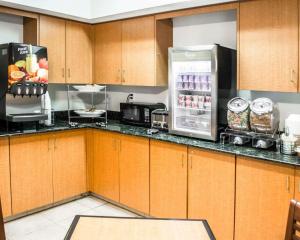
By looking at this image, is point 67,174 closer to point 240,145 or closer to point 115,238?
point 240,145

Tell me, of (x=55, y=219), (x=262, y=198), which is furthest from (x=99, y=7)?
(x=262, y=198)

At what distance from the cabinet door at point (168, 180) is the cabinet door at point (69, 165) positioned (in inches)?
43.1

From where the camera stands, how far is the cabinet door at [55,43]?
13.0ft

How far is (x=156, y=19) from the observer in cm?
372

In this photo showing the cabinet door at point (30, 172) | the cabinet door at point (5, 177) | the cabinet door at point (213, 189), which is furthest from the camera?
the cabinet door at point (30, 172)

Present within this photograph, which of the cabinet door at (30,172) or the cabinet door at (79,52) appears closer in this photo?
the cabinet door at (30,172)

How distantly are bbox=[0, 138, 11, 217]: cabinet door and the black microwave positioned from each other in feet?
4.66

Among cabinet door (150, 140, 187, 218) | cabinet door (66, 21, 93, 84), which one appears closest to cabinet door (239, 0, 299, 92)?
cabinet door (150, 140, 187, 218)

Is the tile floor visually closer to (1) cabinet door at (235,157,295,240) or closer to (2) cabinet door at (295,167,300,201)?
(1) cabinet door at (235,157,295,240)

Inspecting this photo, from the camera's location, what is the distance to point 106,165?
3971 millimetres

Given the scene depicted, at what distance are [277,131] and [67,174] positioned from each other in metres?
2.43

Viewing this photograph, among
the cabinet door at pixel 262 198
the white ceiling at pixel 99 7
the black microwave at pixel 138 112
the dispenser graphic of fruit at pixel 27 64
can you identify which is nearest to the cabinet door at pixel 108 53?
the white ceiling at pixel 99 7

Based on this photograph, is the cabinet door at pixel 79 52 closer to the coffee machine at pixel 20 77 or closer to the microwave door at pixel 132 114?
the coffee machine at pixel 20 77

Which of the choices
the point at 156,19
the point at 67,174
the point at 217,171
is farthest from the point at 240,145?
the point at 67,174
